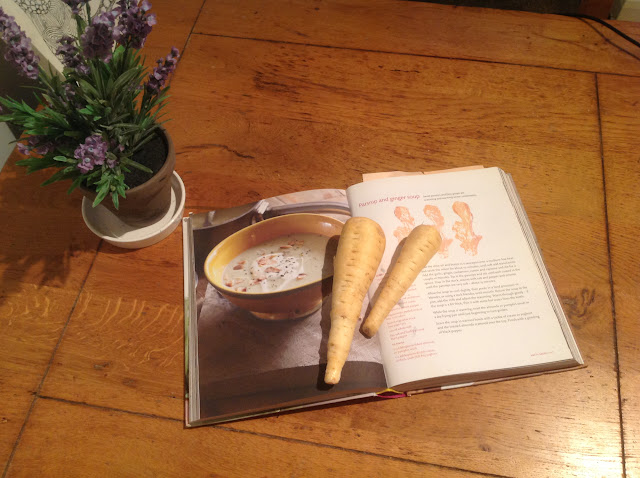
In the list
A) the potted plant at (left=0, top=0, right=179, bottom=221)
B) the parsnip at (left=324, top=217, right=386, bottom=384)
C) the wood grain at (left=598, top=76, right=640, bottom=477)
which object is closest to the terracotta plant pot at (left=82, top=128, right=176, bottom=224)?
the potted plant at (left=0, top=0, right=179, bottom=221)

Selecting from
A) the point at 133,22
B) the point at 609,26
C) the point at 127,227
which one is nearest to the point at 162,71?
the point at 133,22

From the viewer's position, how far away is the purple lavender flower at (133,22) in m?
0.44

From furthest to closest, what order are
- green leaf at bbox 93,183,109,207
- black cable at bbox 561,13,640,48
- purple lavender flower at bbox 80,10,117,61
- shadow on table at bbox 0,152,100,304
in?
black cable at bbox 561,13,640,48 < shadow on table at bbox 0,152,100,304 < green leaf at bbox 93,183,109,207 < purple lavender flower at bbox 80,10,117,61

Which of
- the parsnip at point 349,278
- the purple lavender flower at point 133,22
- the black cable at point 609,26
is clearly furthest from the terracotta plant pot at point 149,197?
the black cable at point 609,26

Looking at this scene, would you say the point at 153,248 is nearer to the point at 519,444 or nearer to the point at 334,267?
the point at 334,267

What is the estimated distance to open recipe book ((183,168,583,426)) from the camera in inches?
21.6

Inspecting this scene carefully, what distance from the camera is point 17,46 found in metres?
0.41

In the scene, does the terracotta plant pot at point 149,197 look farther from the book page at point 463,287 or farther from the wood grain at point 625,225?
the wood grain at point 625,225

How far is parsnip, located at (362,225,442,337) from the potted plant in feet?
1.04

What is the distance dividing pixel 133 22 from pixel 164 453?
0.48 meters

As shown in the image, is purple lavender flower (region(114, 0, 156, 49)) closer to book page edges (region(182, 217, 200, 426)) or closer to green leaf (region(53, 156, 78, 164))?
green leaf (region(53, 156, 78, 164))

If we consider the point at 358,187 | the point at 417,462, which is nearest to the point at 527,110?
the point at 358,187

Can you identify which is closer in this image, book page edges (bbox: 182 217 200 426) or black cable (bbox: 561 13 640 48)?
book page edges (bbox: 182 217 200 426)

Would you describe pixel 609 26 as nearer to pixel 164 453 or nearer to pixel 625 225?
pixel 625 225
